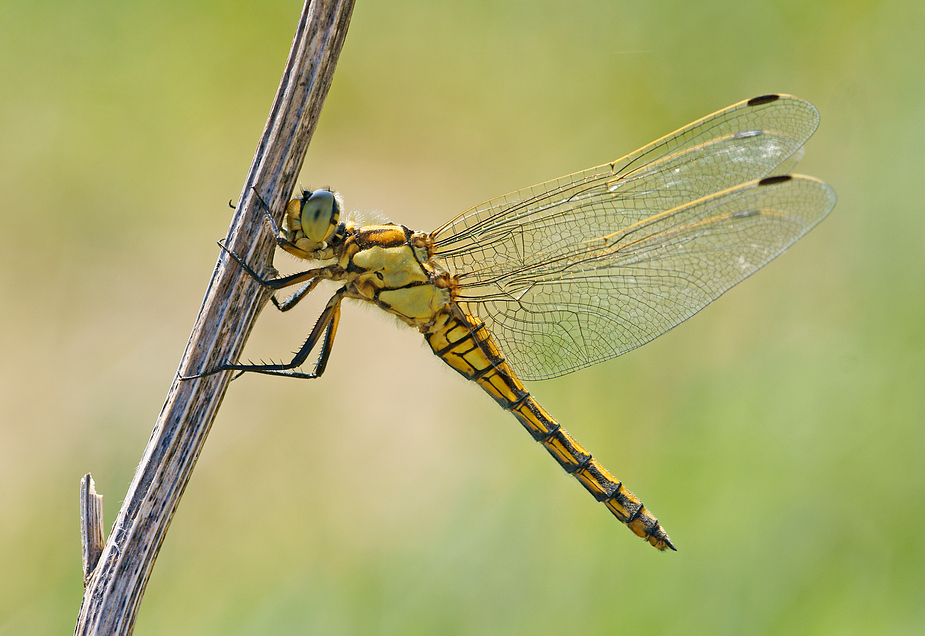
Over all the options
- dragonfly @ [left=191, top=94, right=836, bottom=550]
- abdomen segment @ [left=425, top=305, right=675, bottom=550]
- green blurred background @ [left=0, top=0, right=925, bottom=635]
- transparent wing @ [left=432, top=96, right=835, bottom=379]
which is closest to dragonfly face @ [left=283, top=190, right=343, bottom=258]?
dragonfly @ [left=191, top=94, right=836, bottom=550]

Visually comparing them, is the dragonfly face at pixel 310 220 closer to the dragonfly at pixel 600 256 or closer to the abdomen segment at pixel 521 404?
the dragonfly at pixel 600 256

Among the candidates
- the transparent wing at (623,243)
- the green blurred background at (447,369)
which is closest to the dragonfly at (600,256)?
the transparent wing at (623,243)

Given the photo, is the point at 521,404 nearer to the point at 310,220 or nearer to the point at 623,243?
the point at 623,243

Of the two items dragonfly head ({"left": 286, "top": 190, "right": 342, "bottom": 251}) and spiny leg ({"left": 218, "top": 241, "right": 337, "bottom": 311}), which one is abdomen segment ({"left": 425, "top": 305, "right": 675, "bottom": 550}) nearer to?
spiny leg ({"left": 218, "top": 241, "right": 337, "bottom": 311})

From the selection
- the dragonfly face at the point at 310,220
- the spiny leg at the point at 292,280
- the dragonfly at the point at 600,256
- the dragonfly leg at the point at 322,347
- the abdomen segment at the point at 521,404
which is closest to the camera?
the spiny leg at the point at 292,280

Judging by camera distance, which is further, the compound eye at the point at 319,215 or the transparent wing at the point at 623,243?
the transparent wing at the point at 623,243

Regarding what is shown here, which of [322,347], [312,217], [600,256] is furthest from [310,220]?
[600,256]

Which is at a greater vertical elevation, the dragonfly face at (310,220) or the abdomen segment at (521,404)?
the dragonfly face at (310,220)
